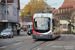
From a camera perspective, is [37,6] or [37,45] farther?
[37,6]

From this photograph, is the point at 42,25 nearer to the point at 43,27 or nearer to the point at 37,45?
the point at 43,27

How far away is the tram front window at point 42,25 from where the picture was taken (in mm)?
22797

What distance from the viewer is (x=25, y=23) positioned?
112 meters

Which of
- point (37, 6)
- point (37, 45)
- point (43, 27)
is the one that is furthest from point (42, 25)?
point (37, 6)

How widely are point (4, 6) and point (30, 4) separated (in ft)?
112

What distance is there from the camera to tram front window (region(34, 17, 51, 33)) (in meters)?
22.8

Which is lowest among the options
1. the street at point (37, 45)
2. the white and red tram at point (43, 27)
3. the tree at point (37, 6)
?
the street at point (37, 45)

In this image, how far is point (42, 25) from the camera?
75.2 ft

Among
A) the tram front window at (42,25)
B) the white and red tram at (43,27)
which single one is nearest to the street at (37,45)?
the white and red tram at (43,27)

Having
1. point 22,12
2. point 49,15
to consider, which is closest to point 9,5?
point 49,15

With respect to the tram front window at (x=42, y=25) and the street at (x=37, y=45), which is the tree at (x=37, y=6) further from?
the street at (x=37, y=45)

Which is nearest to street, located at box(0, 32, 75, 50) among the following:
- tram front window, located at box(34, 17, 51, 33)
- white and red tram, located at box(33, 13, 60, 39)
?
white and red tram, located at box(33, 13, 60, 39)

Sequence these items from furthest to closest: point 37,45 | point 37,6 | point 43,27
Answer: point 37,6, point 43,27, point 37,45

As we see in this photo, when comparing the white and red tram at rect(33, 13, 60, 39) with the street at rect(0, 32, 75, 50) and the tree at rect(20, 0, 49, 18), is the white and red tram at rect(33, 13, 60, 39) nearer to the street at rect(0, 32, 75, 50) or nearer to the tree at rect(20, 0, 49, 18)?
the street at rect(0, 32, 75, 50)
